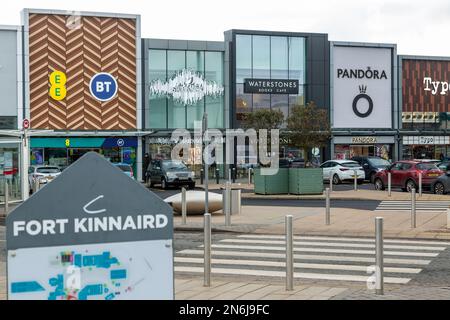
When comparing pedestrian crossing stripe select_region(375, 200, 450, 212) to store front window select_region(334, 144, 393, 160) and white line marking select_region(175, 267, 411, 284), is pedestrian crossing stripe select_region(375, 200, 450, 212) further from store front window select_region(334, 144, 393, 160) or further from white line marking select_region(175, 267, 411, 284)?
store front window select_region(334, 144, 393, 160)

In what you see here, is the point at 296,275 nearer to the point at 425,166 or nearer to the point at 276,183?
the point at 276,183

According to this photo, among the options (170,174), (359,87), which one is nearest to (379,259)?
(170,174)

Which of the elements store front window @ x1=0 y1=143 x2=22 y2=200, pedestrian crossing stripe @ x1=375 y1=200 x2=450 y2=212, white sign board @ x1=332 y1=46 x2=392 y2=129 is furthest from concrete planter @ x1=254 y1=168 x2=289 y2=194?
white sign board @ x1=332 y1=46 x2=392 y2=129

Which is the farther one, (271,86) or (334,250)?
(271,86)

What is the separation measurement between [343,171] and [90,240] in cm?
3642

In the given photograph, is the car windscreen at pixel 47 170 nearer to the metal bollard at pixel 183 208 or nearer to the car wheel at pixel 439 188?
the car wheel at pixel 439 188

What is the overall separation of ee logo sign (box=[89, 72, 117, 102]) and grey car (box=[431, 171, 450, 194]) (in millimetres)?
22183

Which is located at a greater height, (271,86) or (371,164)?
(271,86)

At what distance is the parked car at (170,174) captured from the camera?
127ft

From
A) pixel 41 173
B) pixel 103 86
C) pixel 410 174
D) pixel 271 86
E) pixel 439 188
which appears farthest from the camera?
pixel 271 86

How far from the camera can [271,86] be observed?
166ft

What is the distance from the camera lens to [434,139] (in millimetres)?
55500

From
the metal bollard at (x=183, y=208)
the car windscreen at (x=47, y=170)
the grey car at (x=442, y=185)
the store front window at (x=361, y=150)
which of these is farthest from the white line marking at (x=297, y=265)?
the store front window at (x=361, y=150)

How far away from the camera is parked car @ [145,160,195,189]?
1526 inches
